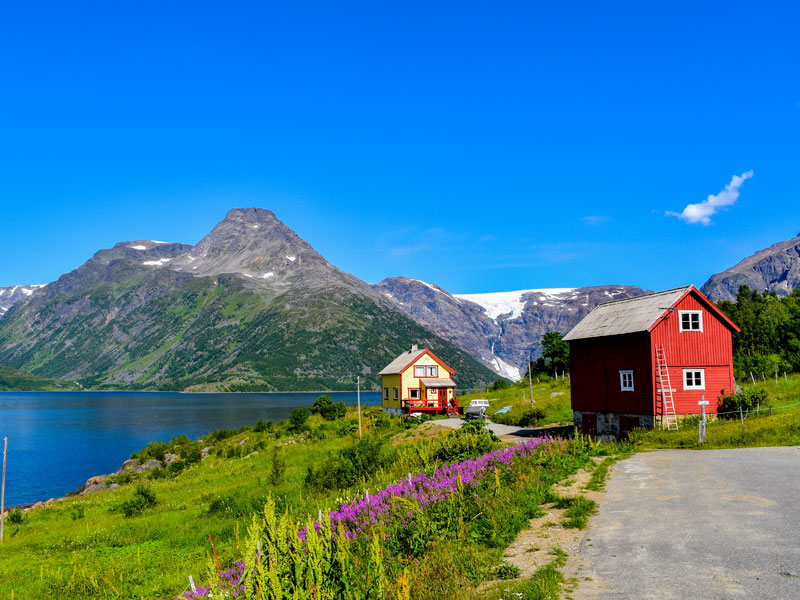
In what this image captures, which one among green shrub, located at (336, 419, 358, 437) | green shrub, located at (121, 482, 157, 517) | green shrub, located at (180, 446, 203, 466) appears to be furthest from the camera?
green shrub, located at (180, 446, 203, 466)

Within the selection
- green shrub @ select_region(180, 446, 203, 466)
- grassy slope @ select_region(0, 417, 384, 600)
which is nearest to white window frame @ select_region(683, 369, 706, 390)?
grassy slope @ select_region(0, 417, 384, 600)

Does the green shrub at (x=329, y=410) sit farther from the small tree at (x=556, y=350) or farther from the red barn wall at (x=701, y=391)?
the red barn wall at (x=701, y=391)

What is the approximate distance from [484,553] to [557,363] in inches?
3652

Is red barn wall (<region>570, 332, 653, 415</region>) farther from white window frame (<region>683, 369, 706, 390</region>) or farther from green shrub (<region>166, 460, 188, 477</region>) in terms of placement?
green shrub (<region>166, 460, 188, 477</region>)

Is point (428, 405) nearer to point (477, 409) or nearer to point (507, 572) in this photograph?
point (477, 409)

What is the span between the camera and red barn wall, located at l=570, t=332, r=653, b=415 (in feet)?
115

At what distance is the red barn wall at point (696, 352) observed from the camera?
35062 mm

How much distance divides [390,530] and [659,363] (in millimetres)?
27850

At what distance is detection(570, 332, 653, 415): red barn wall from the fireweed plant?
14915 millimetres

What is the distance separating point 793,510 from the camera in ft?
45.4

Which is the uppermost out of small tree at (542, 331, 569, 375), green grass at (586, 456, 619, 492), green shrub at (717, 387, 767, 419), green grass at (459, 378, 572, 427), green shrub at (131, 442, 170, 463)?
small tree at (542, 331, 569, 375)

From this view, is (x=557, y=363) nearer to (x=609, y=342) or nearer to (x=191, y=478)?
(x=609, y=342)

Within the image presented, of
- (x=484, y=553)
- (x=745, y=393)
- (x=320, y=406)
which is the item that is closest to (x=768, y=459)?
(x=745, y=393)

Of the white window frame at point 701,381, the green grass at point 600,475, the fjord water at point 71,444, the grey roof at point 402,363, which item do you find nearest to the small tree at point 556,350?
the grey roof at point 402,363
